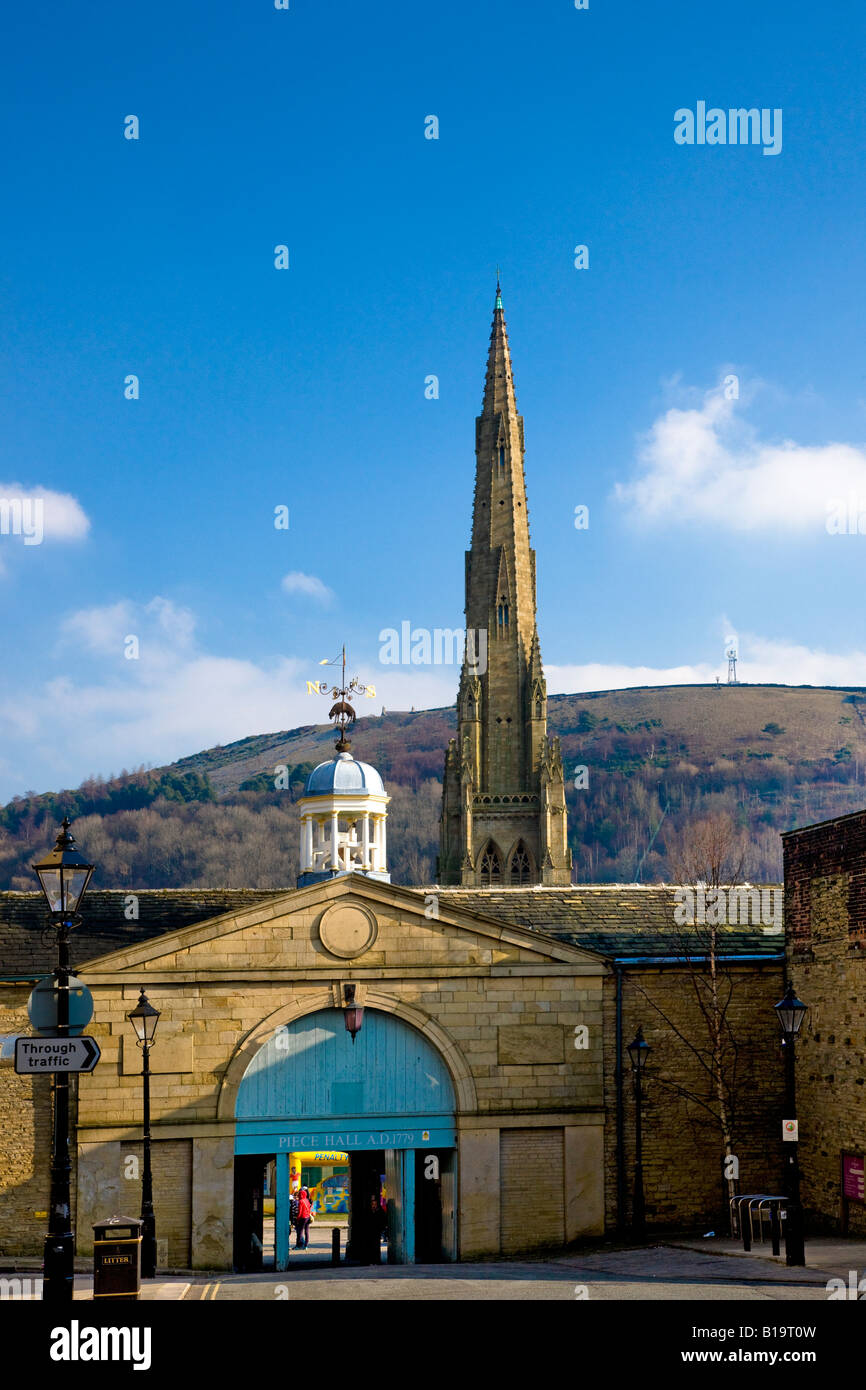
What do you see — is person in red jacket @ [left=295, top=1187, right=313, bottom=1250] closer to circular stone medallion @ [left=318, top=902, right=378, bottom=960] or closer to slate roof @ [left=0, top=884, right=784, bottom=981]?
slate roof @ [left=0, top=884, right=784, bottom=981]

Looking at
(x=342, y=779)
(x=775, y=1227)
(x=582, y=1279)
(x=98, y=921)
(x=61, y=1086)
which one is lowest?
(x=582, y=1279)

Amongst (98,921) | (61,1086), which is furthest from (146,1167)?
(61,1086)

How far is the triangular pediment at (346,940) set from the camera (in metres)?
28.7

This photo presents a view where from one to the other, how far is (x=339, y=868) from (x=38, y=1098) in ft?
30.0

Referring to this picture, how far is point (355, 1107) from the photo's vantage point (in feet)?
94.6

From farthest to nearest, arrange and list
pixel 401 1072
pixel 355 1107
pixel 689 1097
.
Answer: pixel 689 1097
pixel 401 1072
pixel 355 1107

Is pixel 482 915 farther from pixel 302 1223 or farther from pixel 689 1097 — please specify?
pixel 302 1223

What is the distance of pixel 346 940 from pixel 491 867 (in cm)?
6513

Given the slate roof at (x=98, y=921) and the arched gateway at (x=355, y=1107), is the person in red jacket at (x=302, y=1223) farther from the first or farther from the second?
the slate roof at (x=98, y=921)

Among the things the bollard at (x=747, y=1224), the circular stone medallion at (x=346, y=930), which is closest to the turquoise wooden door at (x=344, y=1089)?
the circular stone medallion at (x=346, y=930)

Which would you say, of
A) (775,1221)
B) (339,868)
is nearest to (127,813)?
(339,868)

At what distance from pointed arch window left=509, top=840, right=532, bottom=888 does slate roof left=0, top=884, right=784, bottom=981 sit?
195ft

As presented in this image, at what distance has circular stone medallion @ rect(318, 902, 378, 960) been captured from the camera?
95.8 ft

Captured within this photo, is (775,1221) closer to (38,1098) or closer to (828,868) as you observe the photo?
(828,868)
